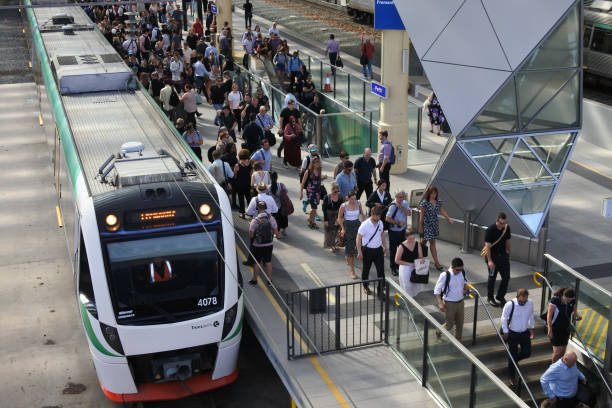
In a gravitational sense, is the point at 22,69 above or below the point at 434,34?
below

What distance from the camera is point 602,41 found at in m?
28.7

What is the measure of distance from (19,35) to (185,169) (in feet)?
135

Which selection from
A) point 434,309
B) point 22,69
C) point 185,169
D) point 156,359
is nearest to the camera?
point 156,359

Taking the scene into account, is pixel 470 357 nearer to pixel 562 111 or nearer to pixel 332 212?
pixel 332 212

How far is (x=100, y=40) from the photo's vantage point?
2245cm

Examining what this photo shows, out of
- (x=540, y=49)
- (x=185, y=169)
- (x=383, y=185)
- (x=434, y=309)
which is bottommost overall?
(x=434, y=309)

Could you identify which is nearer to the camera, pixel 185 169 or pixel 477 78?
pixel 185 169

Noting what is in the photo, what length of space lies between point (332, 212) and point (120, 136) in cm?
409

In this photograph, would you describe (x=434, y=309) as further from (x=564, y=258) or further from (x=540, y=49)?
(x=540, y=49)

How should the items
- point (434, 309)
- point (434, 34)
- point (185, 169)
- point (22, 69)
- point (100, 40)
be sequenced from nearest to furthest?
1. point (185, 169)
2. point (434, 309)
3. point (434, 34)
4. point (100, 40)
5. point (22, 69)

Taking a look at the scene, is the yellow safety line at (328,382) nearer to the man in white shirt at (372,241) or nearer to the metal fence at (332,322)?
the metal fence at (332,322)

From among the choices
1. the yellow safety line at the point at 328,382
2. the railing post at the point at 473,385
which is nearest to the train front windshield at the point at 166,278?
the yellow safety line at the point at 328,382

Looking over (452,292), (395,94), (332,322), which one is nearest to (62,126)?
(332,322)

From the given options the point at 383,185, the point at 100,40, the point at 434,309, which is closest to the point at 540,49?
the point at 383,185
